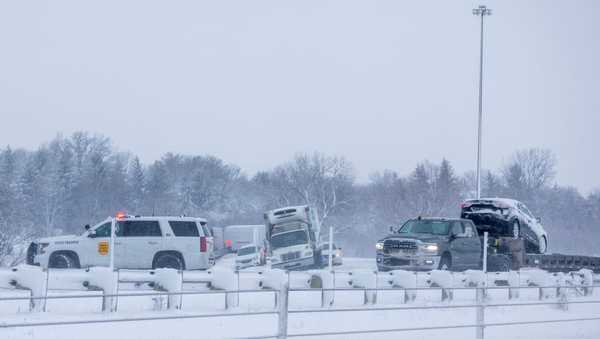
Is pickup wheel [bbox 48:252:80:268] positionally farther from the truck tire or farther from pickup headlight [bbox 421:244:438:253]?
pickup headlight [bbox 421:244:438:253]

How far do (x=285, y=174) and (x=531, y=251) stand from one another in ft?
147

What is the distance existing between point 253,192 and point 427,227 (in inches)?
2052

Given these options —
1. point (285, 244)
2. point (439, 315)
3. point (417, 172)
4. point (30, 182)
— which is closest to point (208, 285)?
point (439, 315)

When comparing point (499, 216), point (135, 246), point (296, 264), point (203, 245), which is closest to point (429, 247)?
point (499, 216)

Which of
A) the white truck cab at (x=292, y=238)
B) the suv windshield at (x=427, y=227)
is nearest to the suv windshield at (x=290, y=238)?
the white truck cab at (x=292, y=238)

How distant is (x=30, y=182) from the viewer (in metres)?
55.4

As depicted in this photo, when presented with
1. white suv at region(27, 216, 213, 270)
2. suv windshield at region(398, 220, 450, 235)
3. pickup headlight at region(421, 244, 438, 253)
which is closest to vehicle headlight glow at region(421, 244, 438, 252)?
pickup headlight at region(421, 244, 438, 253)

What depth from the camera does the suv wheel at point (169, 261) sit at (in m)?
24.0

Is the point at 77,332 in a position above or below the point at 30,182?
below

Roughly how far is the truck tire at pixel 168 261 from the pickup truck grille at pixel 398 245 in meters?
6.09

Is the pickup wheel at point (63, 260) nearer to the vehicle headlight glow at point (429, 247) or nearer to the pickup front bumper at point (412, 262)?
the pickup front bumper at point (412, 262)

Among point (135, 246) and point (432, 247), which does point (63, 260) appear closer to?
point (135, 246)

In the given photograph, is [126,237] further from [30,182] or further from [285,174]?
[285,174]

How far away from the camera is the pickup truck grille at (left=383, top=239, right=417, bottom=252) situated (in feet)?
80.6
